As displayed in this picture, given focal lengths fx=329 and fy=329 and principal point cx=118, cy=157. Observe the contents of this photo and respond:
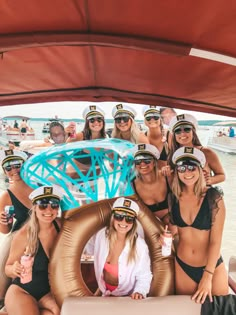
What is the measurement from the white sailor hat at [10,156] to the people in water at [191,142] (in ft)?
4.05

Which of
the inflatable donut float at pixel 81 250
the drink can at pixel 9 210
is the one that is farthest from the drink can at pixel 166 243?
the drink can at pixel 9 210

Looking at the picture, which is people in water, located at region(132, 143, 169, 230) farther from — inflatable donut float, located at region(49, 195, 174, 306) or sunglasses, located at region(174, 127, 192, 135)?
sunglasses, located at region(174, 127, 192, 135)

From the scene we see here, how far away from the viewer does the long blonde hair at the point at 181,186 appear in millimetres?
2648

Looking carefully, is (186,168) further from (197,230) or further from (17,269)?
(17,269)

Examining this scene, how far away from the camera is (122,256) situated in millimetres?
2723

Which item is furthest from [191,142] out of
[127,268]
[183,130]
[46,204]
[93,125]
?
[46,204]

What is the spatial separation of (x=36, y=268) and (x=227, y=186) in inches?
104

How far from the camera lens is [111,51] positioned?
209cm

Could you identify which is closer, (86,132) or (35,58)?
(35,58)

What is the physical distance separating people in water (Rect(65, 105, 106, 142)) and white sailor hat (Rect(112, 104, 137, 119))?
4.1 inches

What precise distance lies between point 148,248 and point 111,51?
1.58 metres

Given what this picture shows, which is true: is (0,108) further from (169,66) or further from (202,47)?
(202,47)

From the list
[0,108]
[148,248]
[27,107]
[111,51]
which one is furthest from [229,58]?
[0,108]

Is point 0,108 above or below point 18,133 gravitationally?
above
